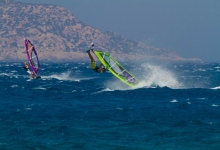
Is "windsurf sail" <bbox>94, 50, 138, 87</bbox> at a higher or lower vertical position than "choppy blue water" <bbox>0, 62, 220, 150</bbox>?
higher

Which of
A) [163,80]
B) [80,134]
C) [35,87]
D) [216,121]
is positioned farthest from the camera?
[163,80]

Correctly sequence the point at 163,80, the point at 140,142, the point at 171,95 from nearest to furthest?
the point at 140,142
the point at 171,95
the point at 163,80

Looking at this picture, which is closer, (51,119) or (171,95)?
(51,119)

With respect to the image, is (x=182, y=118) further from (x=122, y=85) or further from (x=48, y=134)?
(x=122, y=85)

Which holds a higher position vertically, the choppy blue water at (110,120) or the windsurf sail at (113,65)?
the windsurf sail at (113,65)

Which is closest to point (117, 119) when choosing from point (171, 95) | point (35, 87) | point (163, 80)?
point (171, 95)

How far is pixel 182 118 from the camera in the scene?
49.1m

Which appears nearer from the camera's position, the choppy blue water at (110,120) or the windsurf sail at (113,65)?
the choppy blue water at (110,120)

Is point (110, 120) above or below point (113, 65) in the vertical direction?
below

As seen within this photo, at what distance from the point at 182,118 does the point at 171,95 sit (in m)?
21.0

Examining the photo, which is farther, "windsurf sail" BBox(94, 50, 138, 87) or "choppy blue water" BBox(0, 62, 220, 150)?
"windsurf sail" BBox(94, 50, 138, 87)

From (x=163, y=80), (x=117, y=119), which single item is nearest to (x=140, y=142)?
(x=117, y=119)

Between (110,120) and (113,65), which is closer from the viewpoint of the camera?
(110,120)

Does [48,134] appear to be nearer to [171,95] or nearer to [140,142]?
[140,142]
